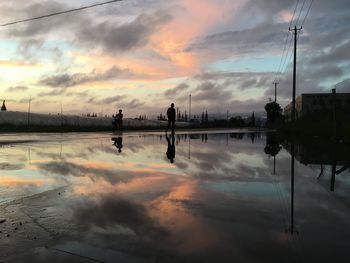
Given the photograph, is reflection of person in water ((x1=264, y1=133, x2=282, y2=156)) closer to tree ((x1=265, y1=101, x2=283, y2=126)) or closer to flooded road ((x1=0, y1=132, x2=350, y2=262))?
flooded road ((x1=0, y1=132, x2=350, y2=262))

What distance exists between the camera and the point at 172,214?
5.21 meters

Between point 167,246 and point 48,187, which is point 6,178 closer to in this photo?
point 48,187

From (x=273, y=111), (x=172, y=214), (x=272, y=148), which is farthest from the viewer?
(x=273, y=111)

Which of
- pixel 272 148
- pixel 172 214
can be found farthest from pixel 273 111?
pixel 172 214

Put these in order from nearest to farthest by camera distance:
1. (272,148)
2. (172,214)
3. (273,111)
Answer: (172,214) → (272,148) → (273,111)

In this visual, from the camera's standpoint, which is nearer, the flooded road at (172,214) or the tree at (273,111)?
A: the flooded road at (172,214)

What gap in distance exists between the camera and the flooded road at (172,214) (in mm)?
3795

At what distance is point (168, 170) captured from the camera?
9.42 m

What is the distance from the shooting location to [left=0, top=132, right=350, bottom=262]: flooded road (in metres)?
3.79

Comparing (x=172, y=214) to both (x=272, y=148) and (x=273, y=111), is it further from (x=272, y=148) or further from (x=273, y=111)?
(x=273, y=111)

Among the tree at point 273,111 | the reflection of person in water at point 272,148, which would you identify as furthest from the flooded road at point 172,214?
the tree at point 273,111

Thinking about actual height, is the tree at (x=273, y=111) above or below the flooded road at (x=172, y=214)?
above

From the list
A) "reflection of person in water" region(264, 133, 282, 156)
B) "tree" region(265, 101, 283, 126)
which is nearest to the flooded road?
"reflection of person in water" region(264, 133, 282, 156)

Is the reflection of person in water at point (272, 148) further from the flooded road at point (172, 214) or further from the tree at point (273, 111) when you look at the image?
the tree at point (273, 111)
